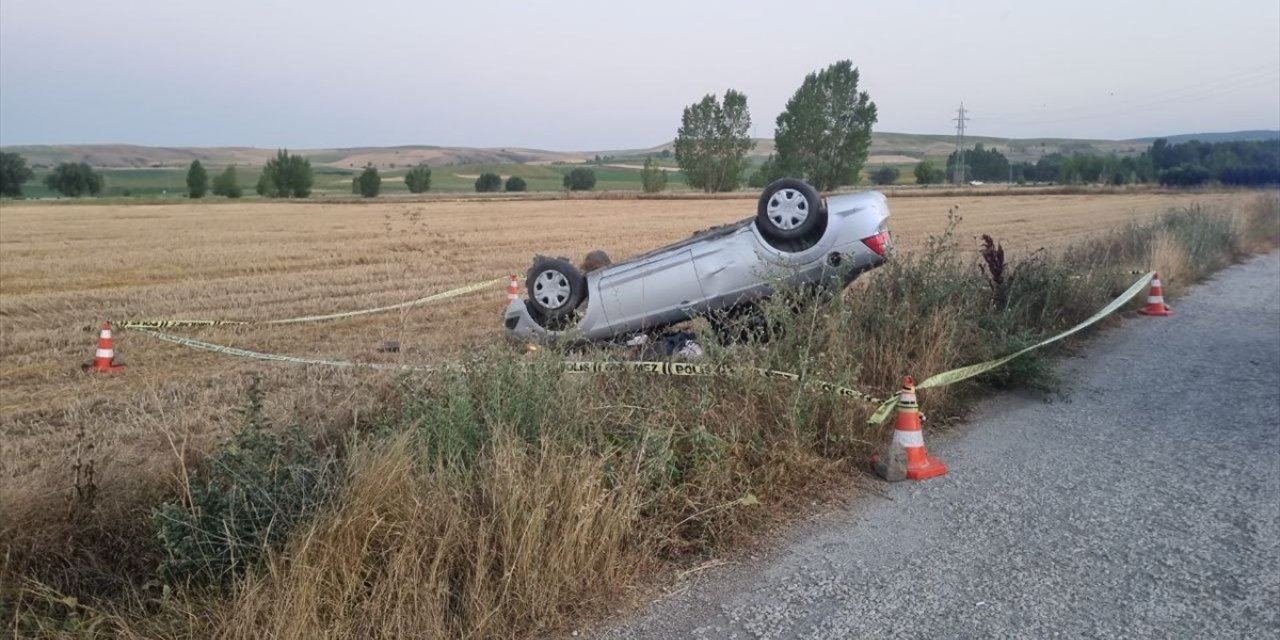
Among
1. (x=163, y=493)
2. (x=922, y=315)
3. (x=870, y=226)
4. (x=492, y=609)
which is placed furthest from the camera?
(x=870, y=226)

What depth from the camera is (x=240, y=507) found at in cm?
382

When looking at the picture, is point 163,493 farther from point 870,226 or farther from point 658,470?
point 870,226

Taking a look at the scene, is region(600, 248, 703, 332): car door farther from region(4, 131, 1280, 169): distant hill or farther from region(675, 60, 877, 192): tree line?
region(4, 131, 1280, 169): distant hill

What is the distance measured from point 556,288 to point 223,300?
662 centimetres

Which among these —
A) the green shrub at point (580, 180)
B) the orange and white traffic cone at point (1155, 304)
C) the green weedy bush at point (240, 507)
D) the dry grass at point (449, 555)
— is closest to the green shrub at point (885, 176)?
the green shrub at point (580, 180)

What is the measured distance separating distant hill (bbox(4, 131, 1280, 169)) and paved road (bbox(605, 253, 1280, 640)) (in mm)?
86697

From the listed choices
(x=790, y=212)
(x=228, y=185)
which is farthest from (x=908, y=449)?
(x=228, y=185)

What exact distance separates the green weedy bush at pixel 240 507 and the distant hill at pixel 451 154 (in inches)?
3518

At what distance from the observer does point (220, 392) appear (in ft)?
26.6

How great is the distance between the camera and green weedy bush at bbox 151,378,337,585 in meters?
3.69

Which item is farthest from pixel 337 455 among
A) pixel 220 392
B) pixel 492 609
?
pixel 220 392

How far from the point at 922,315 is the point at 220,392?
5887mm

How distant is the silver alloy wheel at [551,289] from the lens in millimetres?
9922

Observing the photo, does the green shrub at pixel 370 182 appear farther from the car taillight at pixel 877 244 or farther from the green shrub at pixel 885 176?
the car taillight at pixel 877 244
